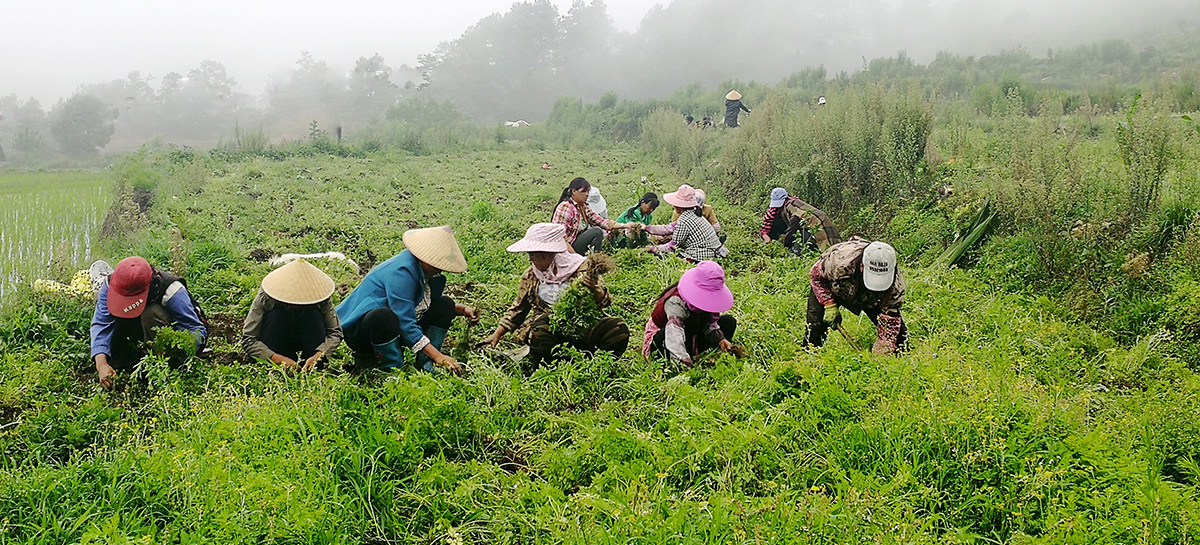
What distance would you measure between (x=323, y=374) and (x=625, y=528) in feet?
7.17

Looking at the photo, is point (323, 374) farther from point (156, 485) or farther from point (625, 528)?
point (625, 528)

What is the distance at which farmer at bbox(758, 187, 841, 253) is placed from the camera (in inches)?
306

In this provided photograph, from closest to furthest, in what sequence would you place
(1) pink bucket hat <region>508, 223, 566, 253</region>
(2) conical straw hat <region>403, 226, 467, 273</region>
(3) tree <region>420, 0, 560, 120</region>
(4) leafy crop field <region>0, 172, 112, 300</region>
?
(2) conical straw hat <region>403, 226, 467, 273</region> < (1) pink bucket hat <region>508, 223, 566, 253</region> < (4) leafy crop field <region>0, 172, 112, 300</region> < (3) tree <region>420, 0, 560, 120</region>

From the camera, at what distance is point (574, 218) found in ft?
24.1

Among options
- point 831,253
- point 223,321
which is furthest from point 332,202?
point 831,253

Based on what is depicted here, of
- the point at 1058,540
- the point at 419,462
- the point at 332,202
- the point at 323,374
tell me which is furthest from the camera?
the point at 332,202

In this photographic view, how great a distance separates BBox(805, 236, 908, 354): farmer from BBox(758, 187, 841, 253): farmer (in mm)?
2762

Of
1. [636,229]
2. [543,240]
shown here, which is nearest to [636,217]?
[636,229]

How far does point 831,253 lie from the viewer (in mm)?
4914

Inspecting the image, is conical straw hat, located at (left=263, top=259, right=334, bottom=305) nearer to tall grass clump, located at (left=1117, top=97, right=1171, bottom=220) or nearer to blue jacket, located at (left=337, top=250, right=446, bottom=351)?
blue jacket, located at (left=337, top=250, right=446, bottom=351)

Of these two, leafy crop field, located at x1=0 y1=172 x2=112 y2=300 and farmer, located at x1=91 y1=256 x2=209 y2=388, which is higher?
farmer, located at x1=91 y1=256 x2=209 y2=388

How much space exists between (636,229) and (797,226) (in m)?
1.68


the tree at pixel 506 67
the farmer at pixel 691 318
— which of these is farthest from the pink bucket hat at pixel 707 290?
the tree at pixel 506 67

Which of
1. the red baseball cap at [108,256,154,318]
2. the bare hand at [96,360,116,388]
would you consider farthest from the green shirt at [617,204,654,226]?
the bare hand at [96,360,116,388]
